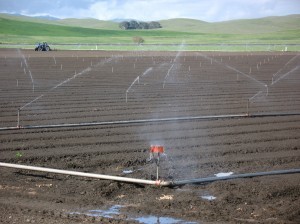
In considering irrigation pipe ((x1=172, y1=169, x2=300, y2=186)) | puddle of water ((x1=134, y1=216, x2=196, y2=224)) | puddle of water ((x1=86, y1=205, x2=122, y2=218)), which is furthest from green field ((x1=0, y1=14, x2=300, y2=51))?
→ puddle of water ((x1=134, y1=216, x2=196, y2=224))

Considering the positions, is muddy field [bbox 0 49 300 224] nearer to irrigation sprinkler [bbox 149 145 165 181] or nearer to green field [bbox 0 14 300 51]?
irrigation sprinkler [bbox 149 145 165 181]

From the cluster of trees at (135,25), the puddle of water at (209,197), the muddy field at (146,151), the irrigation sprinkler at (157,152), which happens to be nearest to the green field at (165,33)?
the cluster of trees at (135,25)

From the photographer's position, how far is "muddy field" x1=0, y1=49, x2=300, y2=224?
7.78 metres

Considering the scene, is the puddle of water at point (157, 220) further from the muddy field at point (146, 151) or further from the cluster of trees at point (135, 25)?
the cluster of trees at point (135, 25)

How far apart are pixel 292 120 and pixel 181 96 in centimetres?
604

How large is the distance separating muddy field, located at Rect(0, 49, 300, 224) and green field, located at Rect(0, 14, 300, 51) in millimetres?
47965

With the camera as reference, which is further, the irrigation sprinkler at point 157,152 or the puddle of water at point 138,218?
the irrigation sprinkler at point 157,152

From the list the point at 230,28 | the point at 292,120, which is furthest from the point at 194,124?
A: the point at 230,28

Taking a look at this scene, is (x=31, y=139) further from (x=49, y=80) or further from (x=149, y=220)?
(x=49, y=80)

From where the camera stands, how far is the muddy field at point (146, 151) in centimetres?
778

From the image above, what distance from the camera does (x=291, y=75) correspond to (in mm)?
31344

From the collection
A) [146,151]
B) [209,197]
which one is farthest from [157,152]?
[146,151]

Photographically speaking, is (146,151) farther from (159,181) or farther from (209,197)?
(209,197)

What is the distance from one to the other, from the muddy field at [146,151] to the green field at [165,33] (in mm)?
47965
